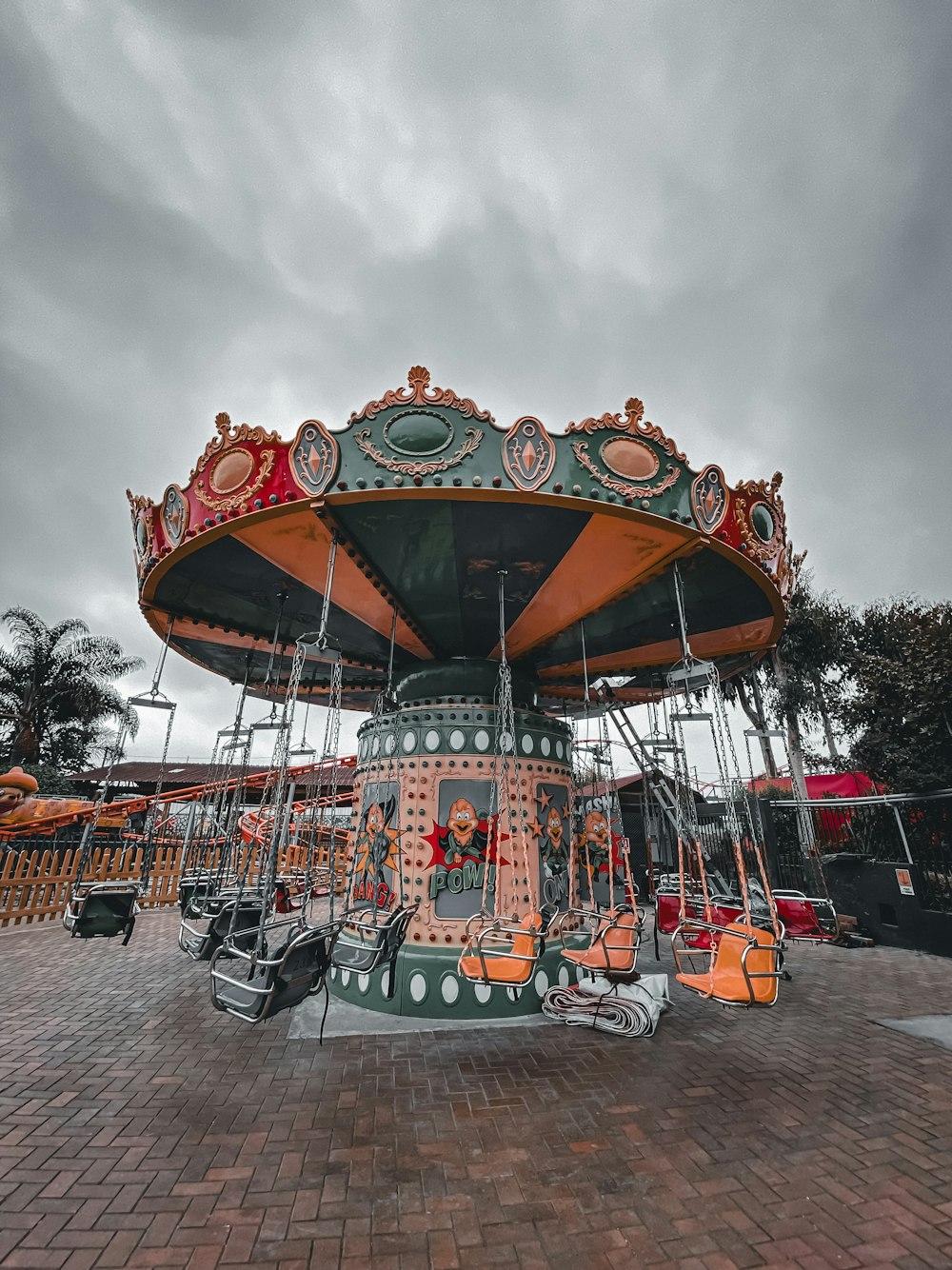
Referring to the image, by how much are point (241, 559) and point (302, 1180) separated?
5.23m

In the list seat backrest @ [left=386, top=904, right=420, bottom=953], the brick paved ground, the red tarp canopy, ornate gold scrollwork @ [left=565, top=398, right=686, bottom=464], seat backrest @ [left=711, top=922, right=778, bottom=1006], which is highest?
ornate gold scrollwork @ [left=565, top=398, right=686, bottom=464]

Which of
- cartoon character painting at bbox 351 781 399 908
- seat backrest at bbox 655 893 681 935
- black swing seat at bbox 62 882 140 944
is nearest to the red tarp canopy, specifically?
seat backrest at bbox 655 893 681 935

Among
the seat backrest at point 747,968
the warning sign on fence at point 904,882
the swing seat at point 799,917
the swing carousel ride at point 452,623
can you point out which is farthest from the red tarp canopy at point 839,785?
the seat backrest at point 747,968

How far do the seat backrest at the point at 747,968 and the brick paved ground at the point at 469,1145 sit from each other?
68 centimetres

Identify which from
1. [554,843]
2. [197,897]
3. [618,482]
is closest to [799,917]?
[554,843]

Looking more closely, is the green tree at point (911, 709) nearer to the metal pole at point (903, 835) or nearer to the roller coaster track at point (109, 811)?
the metal pole at point (903, 835)

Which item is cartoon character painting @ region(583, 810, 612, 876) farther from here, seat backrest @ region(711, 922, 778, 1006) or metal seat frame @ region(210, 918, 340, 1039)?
metal seat frame @ region(210, 918, 340, 1039)

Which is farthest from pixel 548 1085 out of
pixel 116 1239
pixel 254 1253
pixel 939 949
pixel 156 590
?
pixel 939 949

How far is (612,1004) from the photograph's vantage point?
5734 mm

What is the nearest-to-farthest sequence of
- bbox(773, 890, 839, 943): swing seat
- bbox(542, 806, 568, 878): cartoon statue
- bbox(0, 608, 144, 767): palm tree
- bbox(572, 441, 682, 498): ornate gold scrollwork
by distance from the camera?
bbox(572, 441, 682, 498): ornate gold scrollwork
bbox(542, 806, 568, 878): cartoon statue
bbox(773, 890, 839, 943): swing seat
bbox(0, 608, 144, 767): palm tree

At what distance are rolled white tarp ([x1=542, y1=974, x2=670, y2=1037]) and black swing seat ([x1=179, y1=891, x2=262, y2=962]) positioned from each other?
3.44 metres

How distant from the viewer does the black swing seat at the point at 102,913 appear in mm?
6508

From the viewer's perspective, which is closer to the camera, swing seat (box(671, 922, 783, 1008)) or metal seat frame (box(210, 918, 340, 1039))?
metal seat frame (box(210, 918, 340, 1039))

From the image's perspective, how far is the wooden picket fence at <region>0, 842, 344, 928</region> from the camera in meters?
10.5
